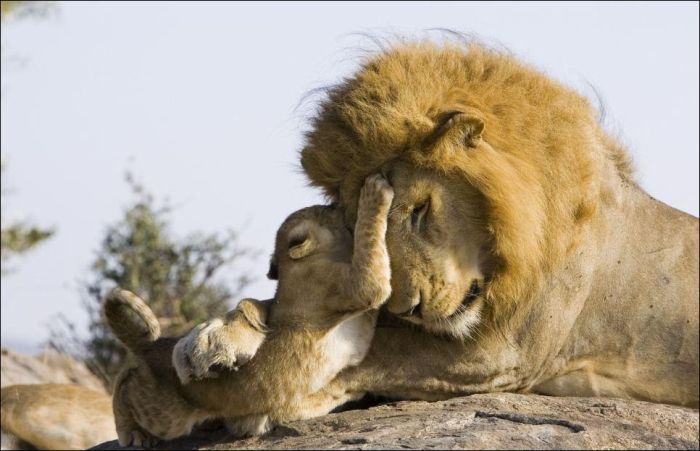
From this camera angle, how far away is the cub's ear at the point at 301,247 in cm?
459

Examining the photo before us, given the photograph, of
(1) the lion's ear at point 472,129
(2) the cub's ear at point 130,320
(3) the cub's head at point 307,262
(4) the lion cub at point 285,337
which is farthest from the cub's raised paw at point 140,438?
(1) the lion's ear at point 472,129

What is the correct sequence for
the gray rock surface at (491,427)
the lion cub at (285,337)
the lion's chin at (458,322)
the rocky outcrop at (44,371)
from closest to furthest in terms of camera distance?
the gray rock surface at (491,427), the lion cub at (285,337), the lion's chin at (458,322), the rocky outcrop at (44,371)

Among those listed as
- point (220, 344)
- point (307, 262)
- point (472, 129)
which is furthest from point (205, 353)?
point (472, 129)

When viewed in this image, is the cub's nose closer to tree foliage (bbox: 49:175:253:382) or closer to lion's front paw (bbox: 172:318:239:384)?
lion's front paw (bbox: 172:318:239:384)

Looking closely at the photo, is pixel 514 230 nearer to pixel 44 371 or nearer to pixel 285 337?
pixel 285 337

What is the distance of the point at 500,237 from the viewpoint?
4.68 metres

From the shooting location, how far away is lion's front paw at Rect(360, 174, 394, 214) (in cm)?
451

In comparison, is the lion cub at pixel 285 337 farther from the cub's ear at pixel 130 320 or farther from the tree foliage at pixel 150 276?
the tree foliage at pixel 150 276

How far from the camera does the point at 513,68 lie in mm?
5086

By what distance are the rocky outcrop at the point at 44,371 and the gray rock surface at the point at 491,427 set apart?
7.41 meters

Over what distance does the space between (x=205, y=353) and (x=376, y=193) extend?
0.80m

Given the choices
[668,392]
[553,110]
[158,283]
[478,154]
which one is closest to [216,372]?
[478,154]

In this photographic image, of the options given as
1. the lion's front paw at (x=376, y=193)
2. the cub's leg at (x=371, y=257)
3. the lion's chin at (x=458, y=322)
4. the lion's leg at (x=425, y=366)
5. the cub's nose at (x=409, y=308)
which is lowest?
the lion's leg at (x=425, y=366)

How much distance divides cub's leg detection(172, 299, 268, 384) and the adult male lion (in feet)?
1.37
